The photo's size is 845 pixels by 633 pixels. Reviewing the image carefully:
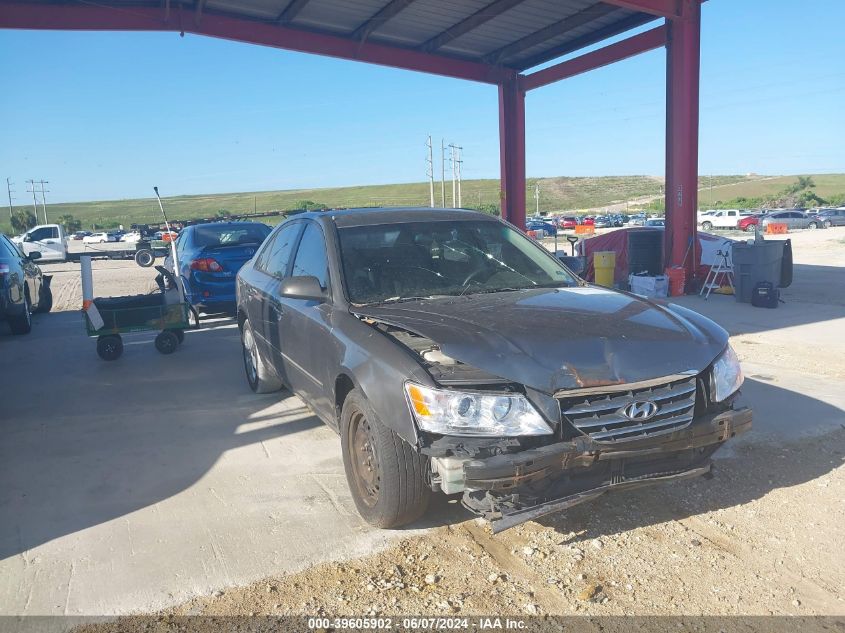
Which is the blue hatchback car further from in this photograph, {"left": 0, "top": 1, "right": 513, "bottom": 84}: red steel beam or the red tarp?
the red tarp

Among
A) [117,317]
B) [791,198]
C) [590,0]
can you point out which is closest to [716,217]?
[791,198]

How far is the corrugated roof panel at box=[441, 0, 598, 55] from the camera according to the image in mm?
13523

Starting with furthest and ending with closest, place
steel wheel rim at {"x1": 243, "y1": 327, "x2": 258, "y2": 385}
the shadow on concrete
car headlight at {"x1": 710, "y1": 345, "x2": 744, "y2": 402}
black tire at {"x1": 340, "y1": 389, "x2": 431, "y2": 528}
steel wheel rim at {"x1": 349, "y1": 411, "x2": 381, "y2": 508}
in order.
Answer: steel wheel rim at {"x1": 243, "y1": 327, "x2": 258, "y2": 385}
the shadow on concrete
steel wheel rim at {"x1": 349, "y1": 411, "x2": 381, "y2": 508}
car headlight at {"x1": 710, "y1": 345, "x2": 744, "y2": 402}
black tire at {"x1": 340, "y1": 389, "x2": 431, "y2": 528}

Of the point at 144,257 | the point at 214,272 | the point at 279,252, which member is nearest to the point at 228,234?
the point at 214,272

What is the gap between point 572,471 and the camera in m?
3.16

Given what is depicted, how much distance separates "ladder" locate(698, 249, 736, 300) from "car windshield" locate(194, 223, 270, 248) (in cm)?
800

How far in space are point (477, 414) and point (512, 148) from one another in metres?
16.0

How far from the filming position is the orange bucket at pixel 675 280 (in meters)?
13.4

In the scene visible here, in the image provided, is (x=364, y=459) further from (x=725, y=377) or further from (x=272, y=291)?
(x=272, y=291)

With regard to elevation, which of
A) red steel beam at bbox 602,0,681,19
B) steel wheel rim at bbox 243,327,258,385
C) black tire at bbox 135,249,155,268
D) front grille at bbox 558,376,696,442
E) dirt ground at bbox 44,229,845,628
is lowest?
dirt ground at bbox 44,229,845,628

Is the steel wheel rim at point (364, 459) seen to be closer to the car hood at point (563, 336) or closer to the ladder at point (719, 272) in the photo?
the car hood at point (563, 336)

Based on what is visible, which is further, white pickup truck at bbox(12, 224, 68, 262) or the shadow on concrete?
white pickup truck at bbox(12, 224, 68, 262)

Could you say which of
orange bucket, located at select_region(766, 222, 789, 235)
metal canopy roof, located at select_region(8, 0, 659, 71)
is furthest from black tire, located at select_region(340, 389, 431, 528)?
orange bucket, located at select_region(766, 222, 789, 235)

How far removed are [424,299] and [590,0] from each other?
434 inches
